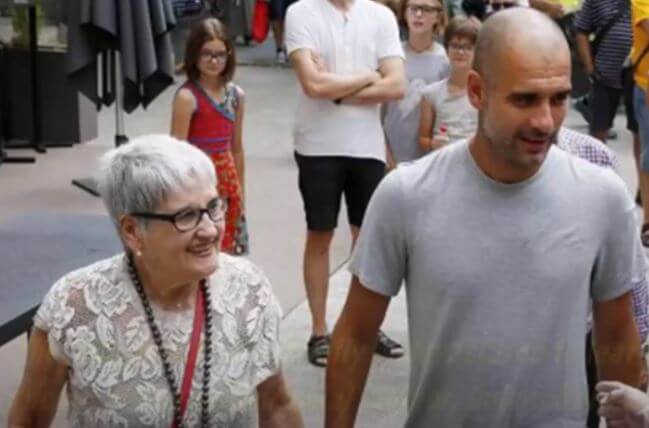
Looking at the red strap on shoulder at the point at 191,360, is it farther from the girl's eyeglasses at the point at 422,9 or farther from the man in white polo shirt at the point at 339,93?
the girl's eyeglasses at the point at 422,9

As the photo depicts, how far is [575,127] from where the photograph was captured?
466 inches

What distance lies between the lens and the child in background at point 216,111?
5789mm

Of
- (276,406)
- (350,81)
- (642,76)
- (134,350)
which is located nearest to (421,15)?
(350,81)

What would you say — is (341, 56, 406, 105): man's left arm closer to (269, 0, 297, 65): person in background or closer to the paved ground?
the paved ground

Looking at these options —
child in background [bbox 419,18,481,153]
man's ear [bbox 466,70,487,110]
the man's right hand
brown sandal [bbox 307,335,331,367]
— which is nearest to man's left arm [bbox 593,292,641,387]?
the man's right hand

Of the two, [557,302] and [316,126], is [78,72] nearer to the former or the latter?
[316,126]

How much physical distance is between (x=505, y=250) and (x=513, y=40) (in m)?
0.42

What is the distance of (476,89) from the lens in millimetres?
2574

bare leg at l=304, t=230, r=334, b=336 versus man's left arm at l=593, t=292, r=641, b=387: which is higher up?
man's left arm at l=593, t=292, r=641, b=387

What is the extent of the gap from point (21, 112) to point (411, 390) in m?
8.26

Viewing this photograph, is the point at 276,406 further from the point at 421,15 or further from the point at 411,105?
the point at 421,15

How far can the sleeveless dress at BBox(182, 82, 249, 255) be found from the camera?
580 centimetres

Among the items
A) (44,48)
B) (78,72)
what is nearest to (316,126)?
(78,72)

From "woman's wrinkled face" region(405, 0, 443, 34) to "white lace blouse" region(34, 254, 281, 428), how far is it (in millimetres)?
3365
